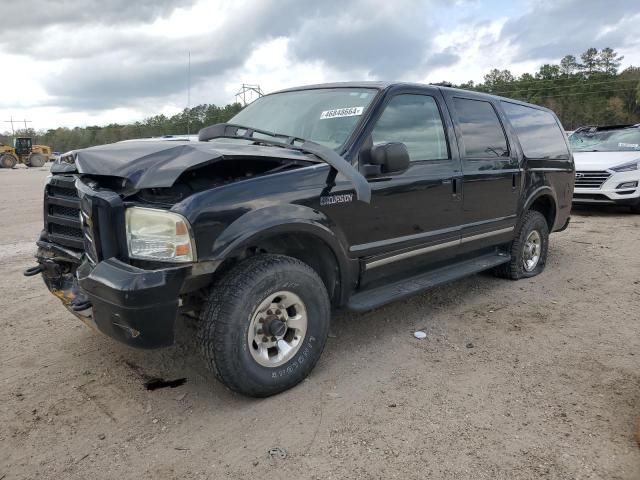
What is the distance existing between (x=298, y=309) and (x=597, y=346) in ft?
7.74

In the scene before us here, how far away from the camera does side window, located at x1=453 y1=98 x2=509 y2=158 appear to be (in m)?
4.41

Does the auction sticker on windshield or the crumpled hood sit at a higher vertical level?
the auction sticker on windshield

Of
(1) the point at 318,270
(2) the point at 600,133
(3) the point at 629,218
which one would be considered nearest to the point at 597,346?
(1) the point at 318,270

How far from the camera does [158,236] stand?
8.48ft

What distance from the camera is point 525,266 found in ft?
18.3

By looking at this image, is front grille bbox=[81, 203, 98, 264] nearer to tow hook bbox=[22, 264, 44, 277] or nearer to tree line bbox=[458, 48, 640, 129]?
tow hook bbox=[22, 264, 44, 277]

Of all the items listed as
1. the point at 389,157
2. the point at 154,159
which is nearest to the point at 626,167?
the point at 389,157

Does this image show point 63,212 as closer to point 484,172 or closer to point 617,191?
point 484,172

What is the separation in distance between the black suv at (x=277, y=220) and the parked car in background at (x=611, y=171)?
20.0 feet

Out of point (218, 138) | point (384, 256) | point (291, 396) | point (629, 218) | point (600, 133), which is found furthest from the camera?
point (600, 133)

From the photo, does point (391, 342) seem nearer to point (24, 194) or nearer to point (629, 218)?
point (629, 218)

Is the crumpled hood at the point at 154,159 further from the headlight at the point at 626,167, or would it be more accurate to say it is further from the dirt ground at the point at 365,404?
the headlight at the point at 626,167

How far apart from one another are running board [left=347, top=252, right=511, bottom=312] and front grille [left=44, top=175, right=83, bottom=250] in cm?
187

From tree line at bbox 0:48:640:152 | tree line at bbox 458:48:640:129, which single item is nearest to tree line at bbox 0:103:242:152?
tree line at bbox 0:48:640:152
